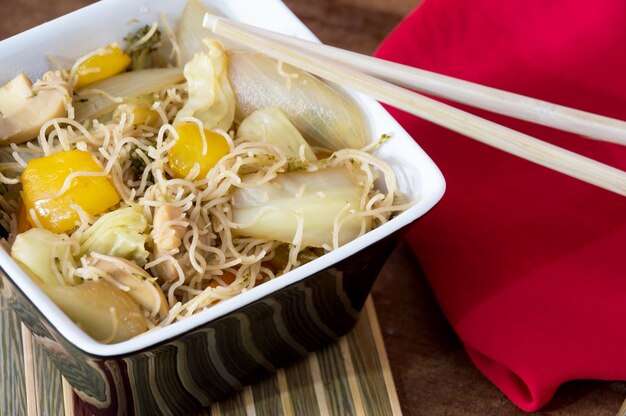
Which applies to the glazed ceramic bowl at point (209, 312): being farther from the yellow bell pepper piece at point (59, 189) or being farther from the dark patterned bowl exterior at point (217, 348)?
the yellow bell pepper piece at point (59, 189)

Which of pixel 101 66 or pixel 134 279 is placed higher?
pixel 101 66

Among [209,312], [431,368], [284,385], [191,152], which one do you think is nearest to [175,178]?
[191,152]

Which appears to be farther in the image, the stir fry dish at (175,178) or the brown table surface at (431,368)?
the brown table surface at (431,368)

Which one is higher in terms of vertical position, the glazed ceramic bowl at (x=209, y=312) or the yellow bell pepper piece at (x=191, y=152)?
the yellow bell pepper piece at (x=191, y=152)

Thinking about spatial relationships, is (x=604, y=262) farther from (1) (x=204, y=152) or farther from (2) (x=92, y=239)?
(2) (x=92, y=239)

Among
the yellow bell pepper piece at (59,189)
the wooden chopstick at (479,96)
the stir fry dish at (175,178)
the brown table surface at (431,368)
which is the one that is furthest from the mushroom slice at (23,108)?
the brown table surface at (431,368)

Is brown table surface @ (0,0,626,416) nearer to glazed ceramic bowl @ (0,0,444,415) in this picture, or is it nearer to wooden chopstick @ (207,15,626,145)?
glazed ceramic bowl @ (0,0,444,415)

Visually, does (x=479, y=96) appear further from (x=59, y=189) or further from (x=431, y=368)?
(x=59, y=189)
